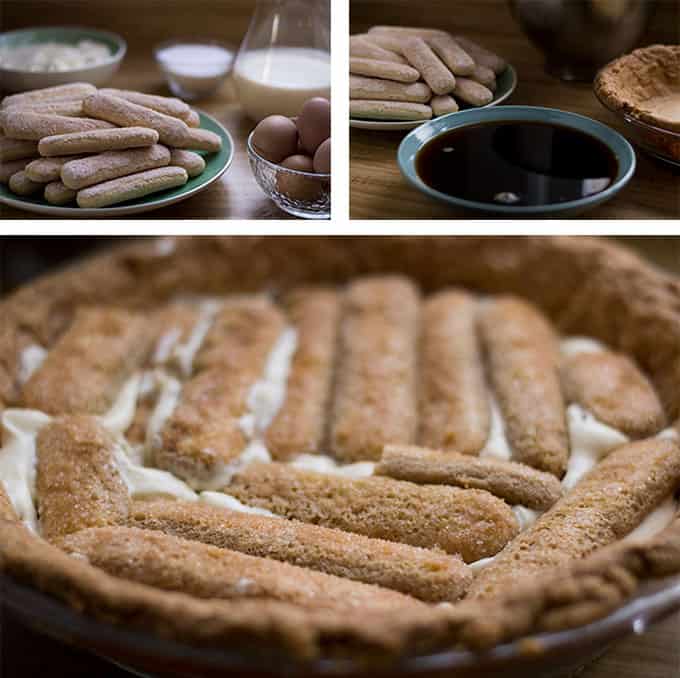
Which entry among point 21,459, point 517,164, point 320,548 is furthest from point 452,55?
point 21,459

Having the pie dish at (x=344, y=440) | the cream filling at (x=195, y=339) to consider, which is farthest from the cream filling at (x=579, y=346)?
the cream filling at (x=195, y=339)

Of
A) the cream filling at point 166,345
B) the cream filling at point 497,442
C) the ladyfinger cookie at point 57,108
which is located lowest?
the cream filling at point 497,442

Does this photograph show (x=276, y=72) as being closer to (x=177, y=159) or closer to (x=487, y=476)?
(x=177, y=159)

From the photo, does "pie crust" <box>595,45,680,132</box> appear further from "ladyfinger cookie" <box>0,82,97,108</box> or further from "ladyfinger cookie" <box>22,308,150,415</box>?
"ladyfinger cookie" <box>22,308,150,415</box>

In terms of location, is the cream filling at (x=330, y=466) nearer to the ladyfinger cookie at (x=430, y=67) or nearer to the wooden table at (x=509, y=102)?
the wooden table at (x=509, y=102)

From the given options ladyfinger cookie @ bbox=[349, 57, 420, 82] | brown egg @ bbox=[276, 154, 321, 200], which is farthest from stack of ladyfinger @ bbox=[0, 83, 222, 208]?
ladyfinger cookie @ bbox=[349, 57, 420, 82]

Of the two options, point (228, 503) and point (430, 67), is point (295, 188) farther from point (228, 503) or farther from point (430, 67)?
point (228, 503)
